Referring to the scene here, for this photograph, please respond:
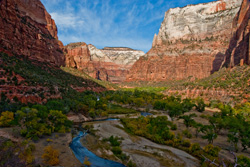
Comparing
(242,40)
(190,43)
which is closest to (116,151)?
(242,40)

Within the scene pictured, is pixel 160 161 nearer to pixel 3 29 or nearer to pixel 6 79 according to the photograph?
pixel 6 79

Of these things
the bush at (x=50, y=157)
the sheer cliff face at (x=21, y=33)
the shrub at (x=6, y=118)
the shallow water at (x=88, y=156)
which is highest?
the sheer cliff face at (x=21, y=33)

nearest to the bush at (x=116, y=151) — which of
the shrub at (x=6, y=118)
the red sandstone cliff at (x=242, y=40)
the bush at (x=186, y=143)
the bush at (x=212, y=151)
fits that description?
the bush at (x=186, y=143)

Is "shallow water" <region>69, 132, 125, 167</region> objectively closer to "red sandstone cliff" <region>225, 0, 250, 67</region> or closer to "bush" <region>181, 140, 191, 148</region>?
"bush" <region>181, 140, 191, 148</region>

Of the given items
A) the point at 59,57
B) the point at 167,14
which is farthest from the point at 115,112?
the point at 167,14

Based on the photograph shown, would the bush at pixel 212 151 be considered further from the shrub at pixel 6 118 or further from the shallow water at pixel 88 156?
the shrub at pixel 6 118

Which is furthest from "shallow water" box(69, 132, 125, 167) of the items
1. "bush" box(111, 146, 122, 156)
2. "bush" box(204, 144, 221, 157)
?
"bush" box(204, 144, 221, 157)

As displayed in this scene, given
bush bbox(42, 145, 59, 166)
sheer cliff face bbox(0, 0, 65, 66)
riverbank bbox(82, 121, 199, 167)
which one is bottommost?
riverbank bbox(82, 121, 199, 167)

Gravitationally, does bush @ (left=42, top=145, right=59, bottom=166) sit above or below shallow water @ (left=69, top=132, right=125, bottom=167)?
above

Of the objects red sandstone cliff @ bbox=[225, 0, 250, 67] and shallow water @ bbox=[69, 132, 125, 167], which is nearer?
shallow water @ bbox=[69, 132, 125, 167]
